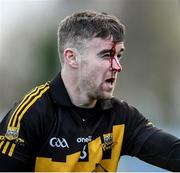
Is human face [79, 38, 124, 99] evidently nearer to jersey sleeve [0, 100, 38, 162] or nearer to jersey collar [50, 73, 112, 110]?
jersey collar [50, 73, 112, 110]

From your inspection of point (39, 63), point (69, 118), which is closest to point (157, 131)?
point (69, 118)

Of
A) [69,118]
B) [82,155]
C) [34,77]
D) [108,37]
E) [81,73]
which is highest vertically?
[108,37]

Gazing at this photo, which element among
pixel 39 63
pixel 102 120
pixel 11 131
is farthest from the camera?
pixel 39 63

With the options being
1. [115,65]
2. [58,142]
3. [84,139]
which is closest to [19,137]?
[58,142]

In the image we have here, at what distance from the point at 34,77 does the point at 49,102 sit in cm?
513

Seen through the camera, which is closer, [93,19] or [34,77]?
[93,19]

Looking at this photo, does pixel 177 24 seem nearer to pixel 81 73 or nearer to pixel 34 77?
pixel 34 77

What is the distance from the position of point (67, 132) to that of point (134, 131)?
14.3 inches

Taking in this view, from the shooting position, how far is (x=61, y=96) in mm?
2648

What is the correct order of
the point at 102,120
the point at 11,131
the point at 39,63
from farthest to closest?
the point at 39,63
the point at 102,120
the point at 11,131

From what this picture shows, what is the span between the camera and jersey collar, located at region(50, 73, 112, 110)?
264 centimetres

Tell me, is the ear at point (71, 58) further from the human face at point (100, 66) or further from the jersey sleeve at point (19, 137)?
the jersey sleeve at point (19, 137)

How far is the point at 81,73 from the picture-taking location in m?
2.67

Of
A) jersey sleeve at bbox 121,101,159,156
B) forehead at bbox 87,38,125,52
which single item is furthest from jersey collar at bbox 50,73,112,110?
forehead at bbox 87,38,125,52
